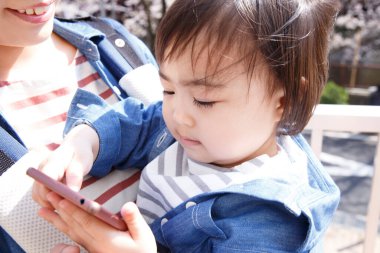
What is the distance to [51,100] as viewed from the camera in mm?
1245

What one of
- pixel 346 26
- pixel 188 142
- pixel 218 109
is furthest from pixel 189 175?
pixel 346 26

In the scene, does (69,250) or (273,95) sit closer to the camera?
(69,250)

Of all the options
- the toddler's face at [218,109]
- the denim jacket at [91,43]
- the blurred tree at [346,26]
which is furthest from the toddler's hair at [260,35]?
the blurred tree at [346,26]

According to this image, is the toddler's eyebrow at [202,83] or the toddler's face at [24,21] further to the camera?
the toddler's face at [24,21]

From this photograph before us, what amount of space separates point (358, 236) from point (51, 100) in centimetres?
313

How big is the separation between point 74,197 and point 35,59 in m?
0.72

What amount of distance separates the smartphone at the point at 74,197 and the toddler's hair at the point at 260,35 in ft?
1.16

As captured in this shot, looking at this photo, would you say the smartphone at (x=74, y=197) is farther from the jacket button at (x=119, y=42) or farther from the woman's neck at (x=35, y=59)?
the jacket button at (x=119, y=42)

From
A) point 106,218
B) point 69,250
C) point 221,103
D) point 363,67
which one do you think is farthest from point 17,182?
point 363,67

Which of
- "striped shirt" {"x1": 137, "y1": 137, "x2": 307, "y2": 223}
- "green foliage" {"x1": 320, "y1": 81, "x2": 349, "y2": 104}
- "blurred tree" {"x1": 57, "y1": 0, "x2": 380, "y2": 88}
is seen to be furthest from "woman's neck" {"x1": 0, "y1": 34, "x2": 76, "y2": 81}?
"green foliage" {"x1": 320, "y1": 81, "x2": 349, "y2": 104}

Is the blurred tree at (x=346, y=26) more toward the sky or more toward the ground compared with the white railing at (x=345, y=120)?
more toward the ground

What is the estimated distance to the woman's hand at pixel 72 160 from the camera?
0.88 m

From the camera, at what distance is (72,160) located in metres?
0.97

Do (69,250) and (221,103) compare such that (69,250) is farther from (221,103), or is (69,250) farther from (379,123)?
(379,123)
